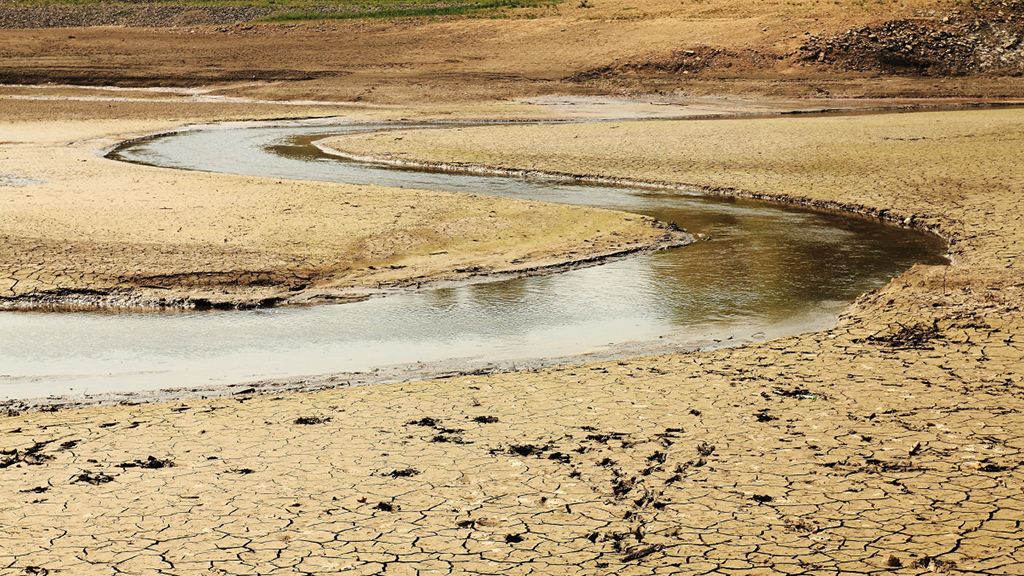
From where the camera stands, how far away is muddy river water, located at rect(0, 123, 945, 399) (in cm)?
941

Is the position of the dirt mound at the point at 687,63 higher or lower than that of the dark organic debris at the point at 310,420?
higher

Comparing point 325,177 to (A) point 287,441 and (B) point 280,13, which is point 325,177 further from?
(B) point 280,13

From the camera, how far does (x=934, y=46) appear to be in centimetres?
3634

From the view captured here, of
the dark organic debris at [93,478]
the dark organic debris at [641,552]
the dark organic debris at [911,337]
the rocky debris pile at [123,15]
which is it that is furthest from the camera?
the rocky debris pile at [123,15]

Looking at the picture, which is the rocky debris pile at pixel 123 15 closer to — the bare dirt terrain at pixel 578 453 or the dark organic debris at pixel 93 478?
the bare dirt terrain at pixel 578 453

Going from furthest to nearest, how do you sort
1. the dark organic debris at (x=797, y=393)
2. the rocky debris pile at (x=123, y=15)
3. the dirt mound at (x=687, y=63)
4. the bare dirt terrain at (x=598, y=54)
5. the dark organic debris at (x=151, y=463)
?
the rocky debris pile at (x=123, y=15)
the dirt mound at (x=687, y=63)
the bare dirt terrain at (x=598, y=54)
the dark organic debris at (x=797, y=393)
the dark organic debris at (x=151, y=463)

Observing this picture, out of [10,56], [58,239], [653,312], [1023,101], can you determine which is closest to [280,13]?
[10,56]

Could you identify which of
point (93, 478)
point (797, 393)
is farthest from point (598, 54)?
point (93, 478)

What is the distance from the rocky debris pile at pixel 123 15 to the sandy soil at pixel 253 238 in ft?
111

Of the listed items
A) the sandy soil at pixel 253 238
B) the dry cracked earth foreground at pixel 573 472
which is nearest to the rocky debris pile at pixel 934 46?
the sandy soil at pixel 253 238

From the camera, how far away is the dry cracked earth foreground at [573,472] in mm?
5492

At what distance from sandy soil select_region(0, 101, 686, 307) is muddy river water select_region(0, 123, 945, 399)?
503mm

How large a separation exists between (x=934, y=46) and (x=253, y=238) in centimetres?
2812

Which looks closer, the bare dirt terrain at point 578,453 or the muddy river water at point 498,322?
the bare dirt terrain at point 578,453
